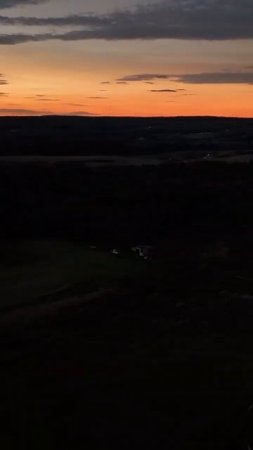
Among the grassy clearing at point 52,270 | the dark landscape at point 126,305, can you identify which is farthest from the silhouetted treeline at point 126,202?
the grassy clearing at point 52,270

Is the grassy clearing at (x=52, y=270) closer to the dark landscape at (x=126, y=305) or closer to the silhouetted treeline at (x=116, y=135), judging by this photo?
the dark landscape at (x=126, y=305)

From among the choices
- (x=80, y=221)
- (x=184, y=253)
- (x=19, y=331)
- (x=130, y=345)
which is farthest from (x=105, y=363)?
(x=80, y=221)

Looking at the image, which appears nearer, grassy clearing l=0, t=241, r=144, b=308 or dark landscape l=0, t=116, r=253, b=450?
dark landscape l=0, t=116, r=253, b=450

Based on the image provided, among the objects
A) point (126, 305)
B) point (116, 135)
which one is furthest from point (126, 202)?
point (116, 135)

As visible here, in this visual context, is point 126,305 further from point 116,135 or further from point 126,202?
point 116,135

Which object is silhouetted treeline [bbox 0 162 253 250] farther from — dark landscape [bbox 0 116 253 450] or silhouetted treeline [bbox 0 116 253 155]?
Result: silhouetted treeline [bbox 0 116 253 155]

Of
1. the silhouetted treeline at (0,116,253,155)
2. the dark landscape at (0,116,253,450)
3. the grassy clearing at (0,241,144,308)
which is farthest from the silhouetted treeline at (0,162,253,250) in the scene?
the silhouetted treeline at (0,116,253,155)

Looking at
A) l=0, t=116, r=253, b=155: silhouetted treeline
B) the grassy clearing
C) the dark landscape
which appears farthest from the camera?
l=0, t=116, r=253, b=155: silhouetted treeline
